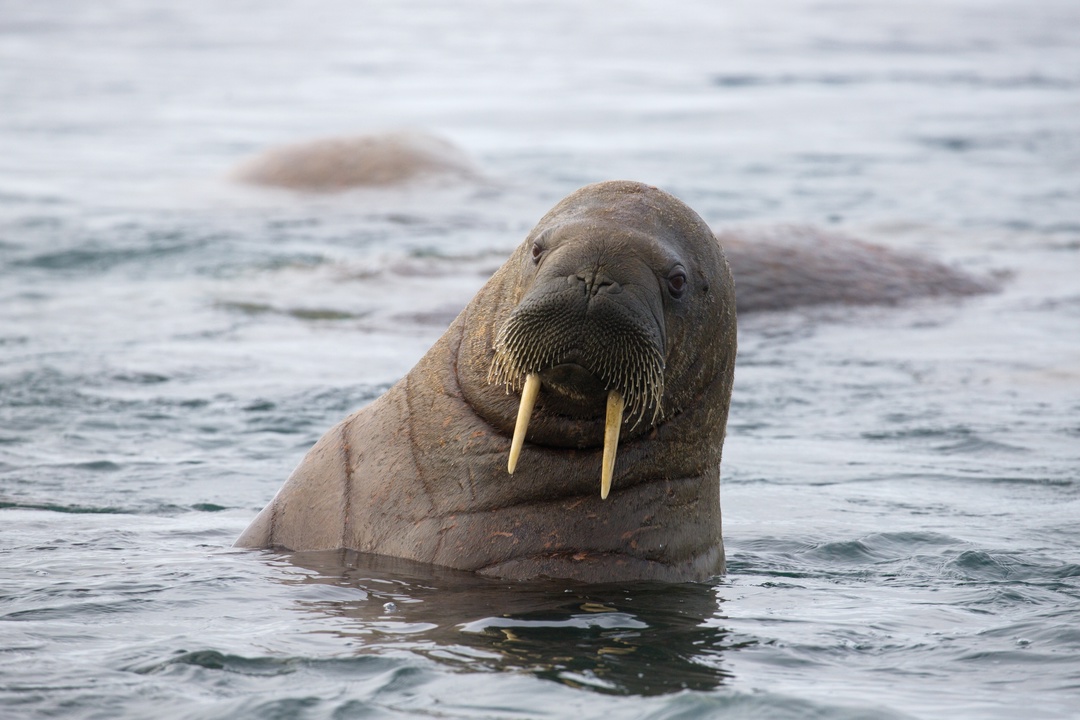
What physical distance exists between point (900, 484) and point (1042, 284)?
6.10m

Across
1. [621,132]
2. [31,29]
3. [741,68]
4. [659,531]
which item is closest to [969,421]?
[659,531]

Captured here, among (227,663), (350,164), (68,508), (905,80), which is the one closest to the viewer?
(227,663)

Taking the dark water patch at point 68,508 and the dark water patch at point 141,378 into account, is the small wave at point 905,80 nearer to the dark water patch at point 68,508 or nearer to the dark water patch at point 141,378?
the dark water patch at point 141,378

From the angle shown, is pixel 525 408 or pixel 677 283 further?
pixel 677 283

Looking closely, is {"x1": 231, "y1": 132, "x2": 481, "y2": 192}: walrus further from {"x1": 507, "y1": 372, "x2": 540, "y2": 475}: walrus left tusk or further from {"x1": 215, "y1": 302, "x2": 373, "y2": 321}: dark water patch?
{"x1": 507, "y1": 372, "x2": 540, "y2": 475}: walrus left tusk

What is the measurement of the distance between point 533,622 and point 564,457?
1.94 feet

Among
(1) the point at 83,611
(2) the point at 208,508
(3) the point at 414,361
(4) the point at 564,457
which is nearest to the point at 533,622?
(4) the point at 564,457

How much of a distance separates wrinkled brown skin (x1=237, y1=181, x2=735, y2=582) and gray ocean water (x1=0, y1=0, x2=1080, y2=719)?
0.47ft

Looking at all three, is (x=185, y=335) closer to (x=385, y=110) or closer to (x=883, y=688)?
(x=883, y=688)

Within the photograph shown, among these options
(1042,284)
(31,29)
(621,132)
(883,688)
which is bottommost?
(883,688)

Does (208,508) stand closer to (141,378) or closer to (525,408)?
(525,408)

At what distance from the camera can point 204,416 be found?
→ 8.73 meters

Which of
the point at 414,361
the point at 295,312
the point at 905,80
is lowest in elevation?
the point at 414,361

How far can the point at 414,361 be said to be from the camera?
10.0 meters
